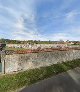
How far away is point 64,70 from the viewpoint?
2945 cm

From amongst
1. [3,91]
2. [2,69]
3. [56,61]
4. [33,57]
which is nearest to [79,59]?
[56,61]

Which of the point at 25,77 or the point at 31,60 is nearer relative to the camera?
the point at 25,77

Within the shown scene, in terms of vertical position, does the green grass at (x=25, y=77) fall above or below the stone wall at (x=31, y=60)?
below

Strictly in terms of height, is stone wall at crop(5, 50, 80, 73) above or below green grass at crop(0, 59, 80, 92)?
above

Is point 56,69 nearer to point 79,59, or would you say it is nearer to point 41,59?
point 41,59

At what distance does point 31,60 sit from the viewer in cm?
2638

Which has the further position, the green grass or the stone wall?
the stone wall

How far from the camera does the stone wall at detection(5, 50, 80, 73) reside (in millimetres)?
23447

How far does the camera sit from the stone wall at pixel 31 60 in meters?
23.4

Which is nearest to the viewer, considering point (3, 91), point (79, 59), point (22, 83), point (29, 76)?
point (3, 91)

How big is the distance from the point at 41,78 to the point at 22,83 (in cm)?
285

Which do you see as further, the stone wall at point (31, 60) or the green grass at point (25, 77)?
the stone wall at point (31, 60)

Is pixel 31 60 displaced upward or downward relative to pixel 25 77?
upward

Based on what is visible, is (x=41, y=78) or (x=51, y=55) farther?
(x=51, y=55)
